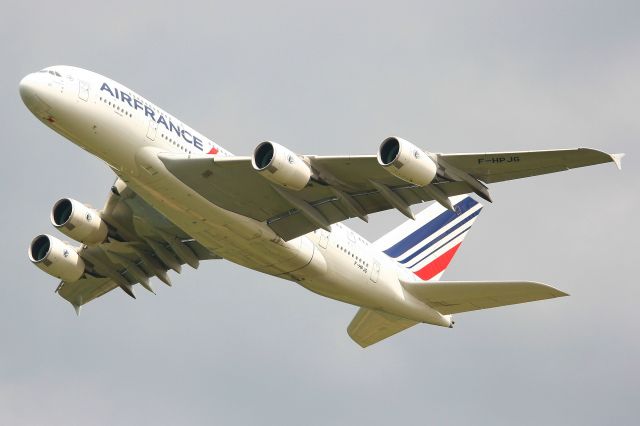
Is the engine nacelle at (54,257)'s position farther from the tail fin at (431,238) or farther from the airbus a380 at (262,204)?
the tail fin at (431,238)

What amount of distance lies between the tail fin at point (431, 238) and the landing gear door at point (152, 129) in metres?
11.7

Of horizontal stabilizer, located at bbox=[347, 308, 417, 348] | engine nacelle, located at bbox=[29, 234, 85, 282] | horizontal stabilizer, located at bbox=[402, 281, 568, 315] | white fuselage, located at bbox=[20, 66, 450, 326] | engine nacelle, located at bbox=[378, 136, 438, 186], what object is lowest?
engine nacelle, located at bbox=[29, 234, 85, 282]

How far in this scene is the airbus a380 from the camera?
40500mm

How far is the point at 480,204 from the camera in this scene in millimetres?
54438

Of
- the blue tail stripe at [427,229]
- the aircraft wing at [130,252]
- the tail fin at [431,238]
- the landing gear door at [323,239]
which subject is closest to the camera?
the landing gear door at [323,239]

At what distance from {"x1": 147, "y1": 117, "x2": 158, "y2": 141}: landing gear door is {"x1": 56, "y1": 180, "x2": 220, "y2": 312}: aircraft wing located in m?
4.54

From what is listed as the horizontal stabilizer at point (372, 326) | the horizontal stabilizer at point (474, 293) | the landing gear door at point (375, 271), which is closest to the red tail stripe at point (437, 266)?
the horizontal stabilizer at point (372, 326)

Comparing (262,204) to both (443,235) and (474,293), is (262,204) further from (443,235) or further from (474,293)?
(443,235)

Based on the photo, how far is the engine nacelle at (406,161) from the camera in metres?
39.2

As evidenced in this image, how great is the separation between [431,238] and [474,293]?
6589 millimetres

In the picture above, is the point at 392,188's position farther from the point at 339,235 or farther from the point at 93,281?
the point at 93,281

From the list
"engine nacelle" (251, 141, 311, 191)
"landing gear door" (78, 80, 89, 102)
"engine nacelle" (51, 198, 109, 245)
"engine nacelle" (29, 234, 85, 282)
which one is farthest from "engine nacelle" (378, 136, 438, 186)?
"engine nacelle" (29, 234, 85, 282)

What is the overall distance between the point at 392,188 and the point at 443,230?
37.7 feet

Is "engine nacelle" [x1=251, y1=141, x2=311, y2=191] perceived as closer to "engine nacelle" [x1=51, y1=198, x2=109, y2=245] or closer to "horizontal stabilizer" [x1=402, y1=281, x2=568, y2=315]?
"horizontal stabilizer" [x1=402, y1=281, x2=568, y2=315]
